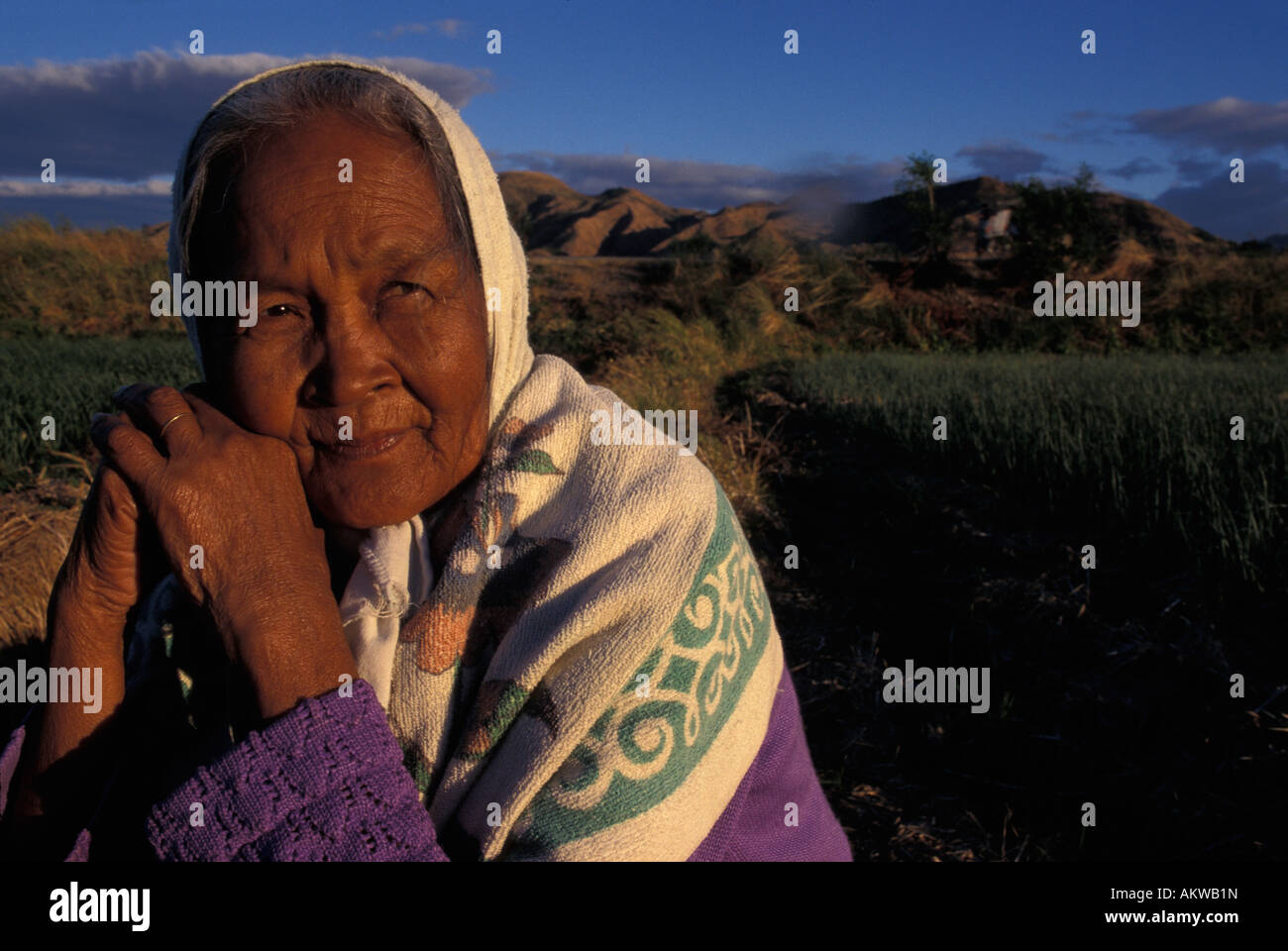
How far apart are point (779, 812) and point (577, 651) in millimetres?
375

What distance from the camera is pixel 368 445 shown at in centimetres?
124

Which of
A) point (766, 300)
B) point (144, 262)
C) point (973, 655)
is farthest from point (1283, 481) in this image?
point (144, 262)

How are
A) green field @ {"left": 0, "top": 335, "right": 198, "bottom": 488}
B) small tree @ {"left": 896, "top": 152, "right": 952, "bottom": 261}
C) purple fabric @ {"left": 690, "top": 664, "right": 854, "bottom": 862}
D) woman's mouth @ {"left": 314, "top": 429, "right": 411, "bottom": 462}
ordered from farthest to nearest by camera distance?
small tree @ {"left": 896, "top": 152, "right": 952, "bottom": 261} < green field @ {"left": 0, "top": 335, "right": 198, "bottom": 488} < woman's mouth @ {"left": 314, "top": 429, "right": 411, "bottom": 462} < purple fabric @ {"left": 690, "top": 664, "right": 854, "bottom": 862}

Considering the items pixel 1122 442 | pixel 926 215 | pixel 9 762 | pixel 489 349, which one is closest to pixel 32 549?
pixel 9 762

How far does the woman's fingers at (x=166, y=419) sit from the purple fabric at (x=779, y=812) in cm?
88

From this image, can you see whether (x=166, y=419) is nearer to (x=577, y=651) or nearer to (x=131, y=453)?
(x=131, y=453)

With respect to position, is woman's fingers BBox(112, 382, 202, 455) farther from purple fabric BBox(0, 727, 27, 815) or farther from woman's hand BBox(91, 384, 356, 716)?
purple fabric BBox(0, 727, 27, 815)

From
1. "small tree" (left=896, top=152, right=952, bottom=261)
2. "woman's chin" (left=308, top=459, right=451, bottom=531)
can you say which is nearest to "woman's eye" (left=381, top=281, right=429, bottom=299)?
"woman's chin" (left=308, top=459, right=451, bottom=531)

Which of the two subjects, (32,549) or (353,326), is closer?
(353,326)

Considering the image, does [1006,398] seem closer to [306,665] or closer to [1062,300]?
[306,665]

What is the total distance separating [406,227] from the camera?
1.20 meters

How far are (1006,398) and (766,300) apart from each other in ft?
36.6

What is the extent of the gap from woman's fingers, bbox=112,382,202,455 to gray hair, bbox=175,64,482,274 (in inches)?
8.1

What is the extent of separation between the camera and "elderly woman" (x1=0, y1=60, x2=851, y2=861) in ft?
3.39
